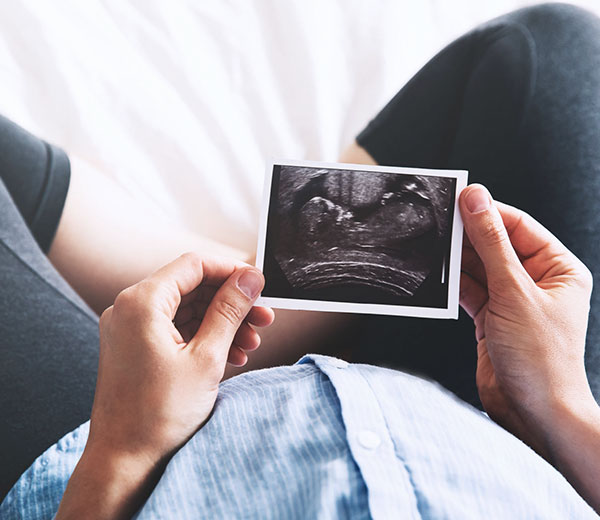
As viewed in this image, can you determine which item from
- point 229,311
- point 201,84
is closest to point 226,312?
point 229,311

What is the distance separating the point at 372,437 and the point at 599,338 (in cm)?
42

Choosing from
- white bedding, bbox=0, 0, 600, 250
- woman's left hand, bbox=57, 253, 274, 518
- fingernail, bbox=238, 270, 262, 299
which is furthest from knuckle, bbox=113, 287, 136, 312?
white bedding, bbox=0, 0, 600, 250

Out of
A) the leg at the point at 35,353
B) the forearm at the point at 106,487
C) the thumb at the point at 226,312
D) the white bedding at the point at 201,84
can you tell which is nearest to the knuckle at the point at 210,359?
the thumb at the point at 226,312

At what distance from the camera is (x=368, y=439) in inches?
17.8

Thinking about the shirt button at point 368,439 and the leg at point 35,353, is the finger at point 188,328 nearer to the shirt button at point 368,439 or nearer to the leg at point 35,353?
the leg at point 35,353

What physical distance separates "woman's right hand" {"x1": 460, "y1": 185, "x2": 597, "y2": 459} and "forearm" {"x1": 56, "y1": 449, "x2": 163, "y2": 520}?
39 centimetres

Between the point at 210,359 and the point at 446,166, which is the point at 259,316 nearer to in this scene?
the point at 210,359

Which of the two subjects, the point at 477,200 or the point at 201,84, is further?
the point at 201,84

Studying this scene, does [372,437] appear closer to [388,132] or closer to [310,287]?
[310,287]

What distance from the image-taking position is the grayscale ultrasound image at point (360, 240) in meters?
0.64

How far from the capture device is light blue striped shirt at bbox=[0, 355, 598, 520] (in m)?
0.43

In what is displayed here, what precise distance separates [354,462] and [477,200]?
31 centimetres

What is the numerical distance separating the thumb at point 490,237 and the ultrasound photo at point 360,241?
4cm

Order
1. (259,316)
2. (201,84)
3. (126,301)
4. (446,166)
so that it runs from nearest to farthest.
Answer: (126,301) → (259,316) → (446,166) → (201,84)
